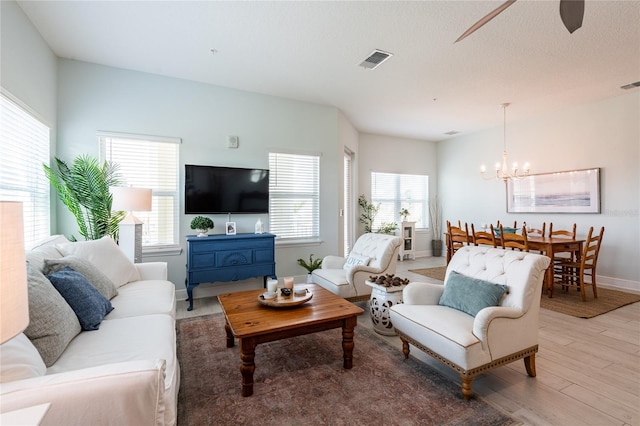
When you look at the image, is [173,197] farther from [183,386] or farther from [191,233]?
[183,386]

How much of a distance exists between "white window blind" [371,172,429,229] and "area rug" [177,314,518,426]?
466 cm

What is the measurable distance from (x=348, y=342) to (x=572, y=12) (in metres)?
2.33

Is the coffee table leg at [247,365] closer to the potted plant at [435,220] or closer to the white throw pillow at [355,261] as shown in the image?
the white throw pillow at [355,261]

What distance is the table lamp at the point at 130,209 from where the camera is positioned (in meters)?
3.15

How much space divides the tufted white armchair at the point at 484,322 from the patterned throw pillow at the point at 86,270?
7.49 feet

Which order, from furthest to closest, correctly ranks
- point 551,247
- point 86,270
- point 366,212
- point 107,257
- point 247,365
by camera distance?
1. point 366,212
2. point 551,247
3. point 107,257
4. point 86,270
5. point 247,365

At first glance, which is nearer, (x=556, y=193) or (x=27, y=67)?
(x=27, y=67)

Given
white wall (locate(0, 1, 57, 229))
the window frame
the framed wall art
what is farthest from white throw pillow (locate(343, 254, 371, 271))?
the framed wall art

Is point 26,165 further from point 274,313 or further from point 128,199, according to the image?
point 274,313

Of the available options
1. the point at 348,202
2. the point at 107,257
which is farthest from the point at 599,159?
the point at 107,257

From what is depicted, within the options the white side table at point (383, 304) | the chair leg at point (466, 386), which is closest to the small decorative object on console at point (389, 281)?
the white side table at point (383, 304)

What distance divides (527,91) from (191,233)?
5211mm

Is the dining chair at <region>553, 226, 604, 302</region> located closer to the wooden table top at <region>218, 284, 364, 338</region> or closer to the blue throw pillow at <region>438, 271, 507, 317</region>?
the blue throw pillow at <region>438, 271, 507, 317</region>

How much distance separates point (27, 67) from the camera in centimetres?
272
